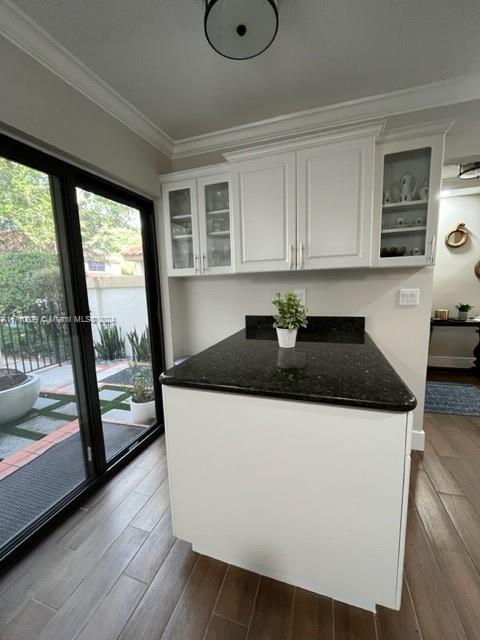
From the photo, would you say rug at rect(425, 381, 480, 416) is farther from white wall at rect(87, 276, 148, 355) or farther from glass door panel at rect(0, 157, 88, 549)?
glass door panel at rect(0, 157, 88, 549)

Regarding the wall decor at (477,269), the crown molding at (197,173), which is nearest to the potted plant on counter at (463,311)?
the wall decor at (477,269)

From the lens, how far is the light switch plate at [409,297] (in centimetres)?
196

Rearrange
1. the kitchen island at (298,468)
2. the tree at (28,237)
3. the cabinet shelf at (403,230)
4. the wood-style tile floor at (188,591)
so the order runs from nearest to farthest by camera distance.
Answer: the kitchen island at (298,468) < the wood-style tile floor at (188,591) < the tree at (28,237) < the cabinet shelf at (403,230)

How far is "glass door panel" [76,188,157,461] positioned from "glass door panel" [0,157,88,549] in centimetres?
22

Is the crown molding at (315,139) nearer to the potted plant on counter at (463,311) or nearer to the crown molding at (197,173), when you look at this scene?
the crown molding at (197,173)

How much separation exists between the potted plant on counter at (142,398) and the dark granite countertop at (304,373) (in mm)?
1041

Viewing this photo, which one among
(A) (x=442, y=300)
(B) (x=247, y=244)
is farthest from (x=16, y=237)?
(A) (x=442, y=300)

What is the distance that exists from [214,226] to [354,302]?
125 centimetres

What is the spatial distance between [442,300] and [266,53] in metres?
4.01

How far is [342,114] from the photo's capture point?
1.88m

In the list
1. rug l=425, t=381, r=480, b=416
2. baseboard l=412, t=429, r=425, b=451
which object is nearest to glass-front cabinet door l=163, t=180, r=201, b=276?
baseboard l=412, t=429, r=425, b=451

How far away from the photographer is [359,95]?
1783 millimetres

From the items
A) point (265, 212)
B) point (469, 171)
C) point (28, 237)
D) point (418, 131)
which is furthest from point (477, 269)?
point (28, 237)

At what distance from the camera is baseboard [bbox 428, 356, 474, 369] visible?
3939 mm
